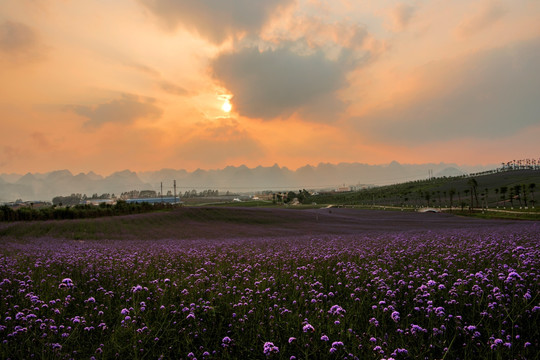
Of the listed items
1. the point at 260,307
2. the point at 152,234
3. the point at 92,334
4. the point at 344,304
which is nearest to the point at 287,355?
the point at 260,307

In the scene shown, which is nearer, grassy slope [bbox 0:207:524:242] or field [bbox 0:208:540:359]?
field [bbox 0:208:540:359]

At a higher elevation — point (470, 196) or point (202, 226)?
point (470, 196)

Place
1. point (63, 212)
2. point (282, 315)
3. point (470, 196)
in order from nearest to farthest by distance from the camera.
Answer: point (282, 315), point (63, 212), point (470, 196)

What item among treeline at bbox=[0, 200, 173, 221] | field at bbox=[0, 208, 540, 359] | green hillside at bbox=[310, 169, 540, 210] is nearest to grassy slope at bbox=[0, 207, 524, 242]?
treeline at bbox=[0, 200, 173, 221]

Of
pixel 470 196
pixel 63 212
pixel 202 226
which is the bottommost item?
pixel 202 226

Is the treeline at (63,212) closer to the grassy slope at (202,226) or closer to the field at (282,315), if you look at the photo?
the grassy slope at (202,226)

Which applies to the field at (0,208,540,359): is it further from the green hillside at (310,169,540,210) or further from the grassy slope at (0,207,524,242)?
the green hillside at (310,169,540,210)

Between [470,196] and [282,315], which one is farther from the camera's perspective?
[470,196]

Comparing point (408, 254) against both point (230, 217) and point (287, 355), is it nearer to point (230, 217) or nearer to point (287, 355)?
point (287, 355)

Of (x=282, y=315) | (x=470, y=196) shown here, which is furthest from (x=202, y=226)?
(x=470, y=196)

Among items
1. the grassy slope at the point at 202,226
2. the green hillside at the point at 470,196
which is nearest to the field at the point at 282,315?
the grassy slope at the point at 202,226

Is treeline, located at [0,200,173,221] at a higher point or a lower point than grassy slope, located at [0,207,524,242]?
higher

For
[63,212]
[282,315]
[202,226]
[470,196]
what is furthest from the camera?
[470,196]

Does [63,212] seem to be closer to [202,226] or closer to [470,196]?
[202,226]
